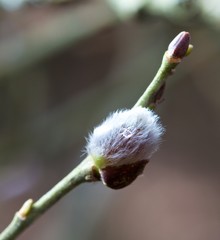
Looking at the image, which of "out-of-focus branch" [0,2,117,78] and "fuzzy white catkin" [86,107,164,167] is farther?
"out-of-focus branch" [0,2,117,78]

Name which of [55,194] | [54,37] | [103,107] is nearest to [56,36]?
[54,37]

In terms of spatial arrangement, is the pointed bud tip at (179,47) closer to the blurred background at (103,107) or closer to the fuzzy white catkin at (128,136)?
the fuzzy white catkin at (128,136)

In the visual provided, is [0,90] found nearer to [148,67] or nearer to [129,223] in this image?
[148,67]

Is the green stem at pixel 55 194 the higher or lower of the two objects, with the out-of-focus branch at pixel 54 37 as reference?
lower

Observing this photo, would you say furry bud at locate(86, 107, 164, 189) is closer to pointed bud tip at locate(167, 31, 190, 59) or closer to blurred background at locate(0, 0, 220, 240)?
pointed bud tip at locate(167, 31, 190, 59)

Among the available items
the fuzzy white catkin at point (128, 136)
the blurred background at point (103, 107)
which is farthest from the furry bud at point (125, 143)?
the blurred background at point (103, 107)

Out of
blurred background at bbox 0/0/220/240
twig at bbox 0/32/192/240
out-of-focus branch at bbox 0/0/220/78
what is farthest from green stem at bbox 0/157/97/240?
out-of-focus branch at bbox 0/0/220/78

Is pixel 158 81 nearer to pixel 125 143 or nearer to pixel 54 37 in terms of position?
pixel 125 143
